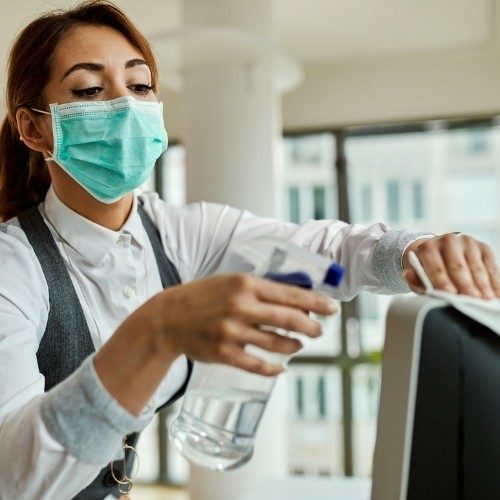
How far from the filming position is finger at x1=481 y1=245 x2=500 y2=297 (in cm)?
83

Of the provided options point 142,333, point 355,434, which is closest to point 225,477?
point 355,434

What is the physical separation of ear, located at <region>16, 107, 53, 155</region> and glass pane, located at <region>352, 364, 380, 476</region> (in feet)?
12.9

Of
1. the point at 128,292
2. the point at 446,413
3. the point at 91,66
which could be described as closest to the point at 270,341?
the point at 446,413

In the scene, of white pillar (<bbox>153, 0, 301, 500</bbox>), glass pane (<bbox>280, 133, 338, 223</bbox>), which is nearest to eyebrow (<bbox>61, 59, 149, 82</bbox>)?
white pillar (<bbox>153, 0, 301, 500</bbox>)

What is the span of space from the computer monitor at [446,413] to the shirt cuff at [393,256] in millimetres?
376

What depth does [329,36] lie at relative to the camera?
173 inches

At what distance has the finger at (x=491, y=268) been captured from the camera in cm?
83

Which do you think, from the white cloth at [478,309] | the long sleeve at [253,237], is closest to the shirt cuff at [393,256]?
the long sleeve at [253,237]

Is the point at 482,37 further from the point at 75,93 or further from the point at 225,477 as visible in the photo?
the point at 75,93

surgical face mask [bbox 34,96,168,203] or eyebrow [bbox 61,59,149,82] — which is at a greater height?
eyebrow [bbox 61,59,149,82]

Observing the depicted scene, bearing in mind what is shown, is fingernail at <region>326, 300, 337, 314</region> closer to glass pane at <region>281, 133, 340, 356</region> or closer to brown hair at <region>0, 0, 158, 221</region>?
brown hair at <region>0, 0, 158, 221</region>

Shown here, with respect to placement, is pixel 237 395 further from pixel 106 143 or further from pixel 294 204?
pixel 294 204

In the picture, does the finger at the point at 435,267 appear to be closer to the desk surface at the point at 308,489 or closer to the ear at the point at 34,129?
the desk surface at the point at 308,489

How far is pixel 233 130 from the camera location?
369 cm
